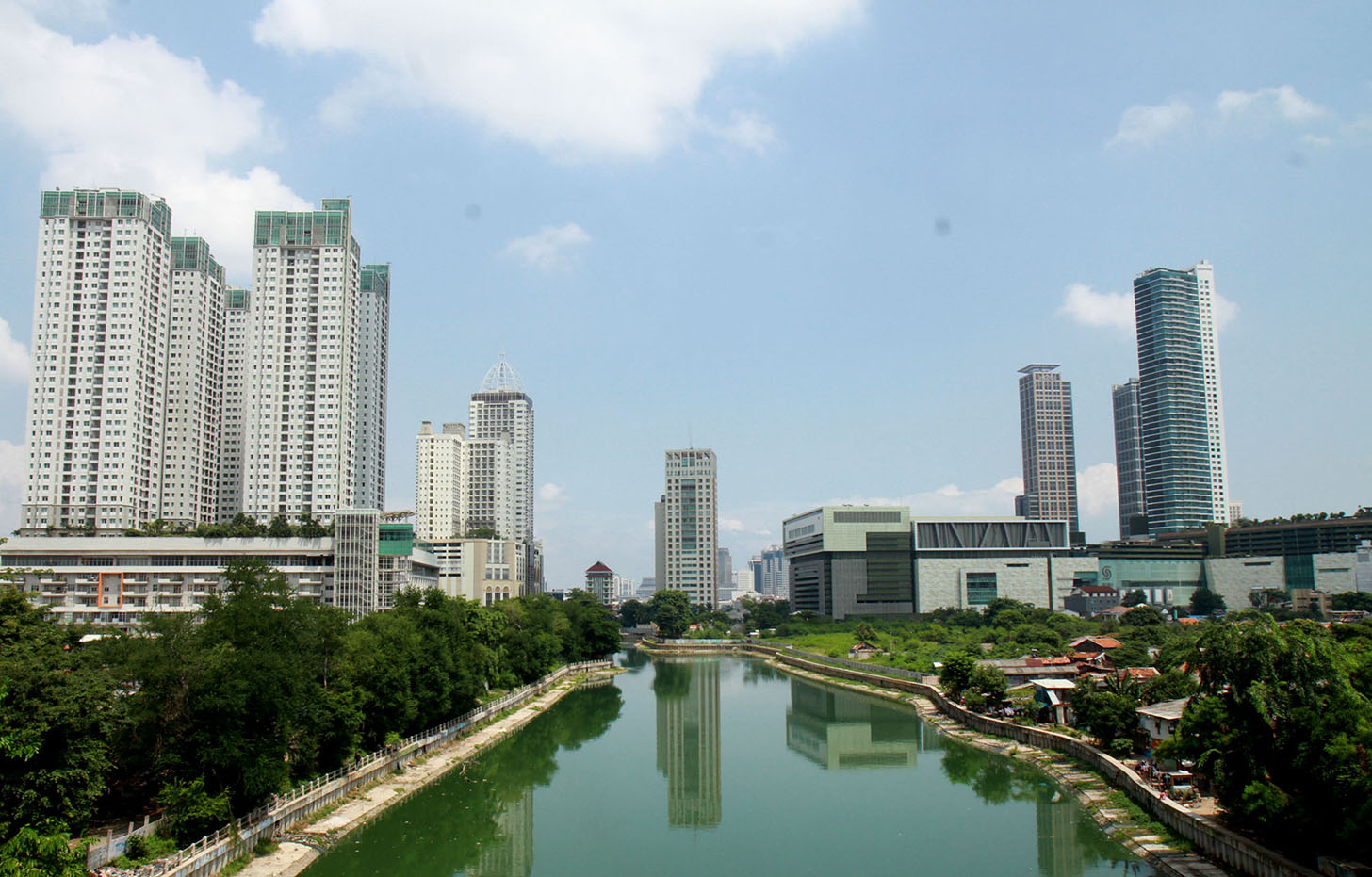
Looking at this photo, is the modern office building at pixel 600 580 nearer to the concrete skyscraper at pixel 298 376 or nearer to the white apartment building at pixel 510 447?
the white apartment building at pixel 510 447

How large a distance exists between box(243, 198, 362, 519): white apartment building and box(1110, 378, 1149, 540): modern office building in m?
127

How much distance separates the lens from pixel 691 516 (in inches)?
5714

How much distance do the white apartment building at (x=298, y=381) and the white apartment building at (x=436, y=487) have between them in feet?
192

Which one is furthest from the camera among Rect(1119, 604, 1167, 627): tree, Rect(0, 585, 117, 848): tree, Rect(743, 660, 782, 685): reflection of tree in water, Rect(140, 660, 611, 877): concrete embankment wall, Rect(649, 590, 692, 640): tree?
Rect(649, 590, 692, 640): tree

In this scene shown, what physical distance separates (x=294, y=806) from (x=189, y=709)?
5098mm

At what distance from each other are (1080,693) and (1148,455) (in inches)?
4770

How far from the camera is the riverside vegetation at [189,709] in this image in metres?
19.1

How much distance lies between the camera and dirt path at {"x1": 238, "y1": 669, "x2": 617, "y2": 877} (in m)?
24.0

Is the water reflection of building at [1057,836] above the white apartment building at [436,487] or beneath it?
beneath

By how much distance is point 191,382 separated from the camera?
78625 millimetres

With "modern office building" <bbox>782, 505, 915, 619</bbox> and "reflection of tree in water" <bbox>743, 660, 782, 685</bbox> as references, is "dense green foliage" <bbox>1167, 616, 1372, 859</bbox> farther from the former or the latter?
"modern office building" <bbox>782, 505, 915, 619</bbox>

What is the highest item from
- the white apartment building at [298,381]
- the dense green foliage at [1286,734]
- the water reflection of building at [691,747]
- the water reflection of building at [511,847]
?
the white apartment building at [298,381]

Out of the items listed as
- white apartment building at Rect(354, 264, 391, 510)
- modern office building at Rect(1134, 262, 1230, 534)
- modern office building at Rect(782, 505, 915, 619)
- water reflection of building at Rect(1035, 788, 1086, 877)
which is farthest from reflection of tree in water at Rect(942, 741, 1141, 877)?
Result: modern office building at Rect(1134, 262, 1230, 534)

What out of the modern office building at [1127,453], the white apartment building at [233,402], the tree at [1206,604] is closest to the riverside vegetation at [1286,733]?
the white apartment building at [233,402]
